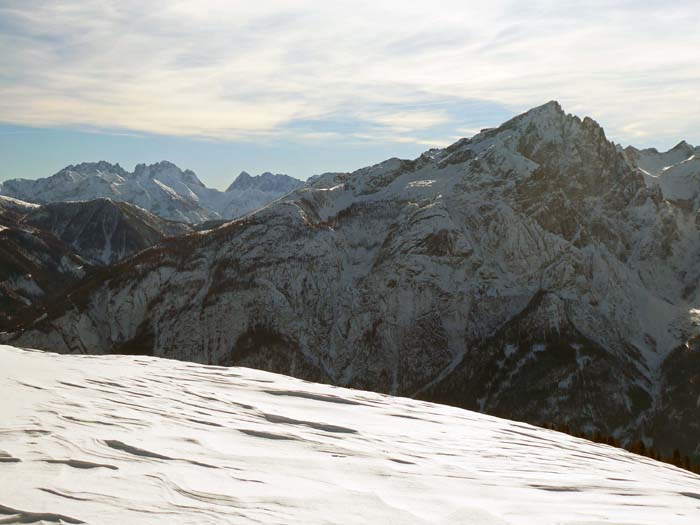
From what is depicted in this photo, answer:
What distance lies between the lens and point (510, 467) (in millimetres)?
15211

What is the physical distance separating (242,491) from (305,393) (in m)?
11.3

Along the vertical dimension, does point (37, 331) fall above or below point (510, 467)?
below

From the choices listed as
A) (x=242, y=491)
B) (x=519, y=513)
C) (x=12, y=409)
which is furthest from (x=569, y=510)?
(x=12, y=409)

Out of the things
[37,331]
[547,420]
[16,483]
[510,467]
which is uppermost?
[16,483]

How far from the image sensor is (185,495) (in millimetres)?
10234

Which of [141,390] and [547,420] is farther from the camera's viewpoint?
[547,420]

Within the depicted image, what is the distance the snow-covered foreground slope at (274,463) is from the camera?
9953mm

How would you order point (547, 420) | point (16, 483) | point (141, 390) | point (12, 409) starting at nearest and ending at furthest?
point (16, 483) → point (12, 409) → point (141, 390) → point (547, 420)

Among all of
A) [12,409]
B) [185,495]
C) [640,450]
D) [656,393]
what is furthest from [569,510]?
[656,393]

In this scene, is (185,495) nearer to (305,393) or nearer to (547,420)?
(305,393)

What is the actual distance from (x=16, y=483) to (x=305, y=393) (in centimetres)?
1274

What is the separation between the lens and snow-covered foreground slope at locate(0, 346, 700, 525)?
32.7ft

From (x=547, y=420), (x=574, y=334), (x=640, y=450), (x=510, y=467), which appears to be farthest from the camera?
(x=574, y=334)

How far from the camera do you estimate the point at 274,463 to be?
503 inches
